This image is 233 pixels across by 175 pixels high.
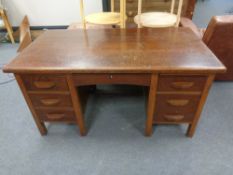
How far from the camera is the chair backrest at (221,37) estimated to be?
1394 mm

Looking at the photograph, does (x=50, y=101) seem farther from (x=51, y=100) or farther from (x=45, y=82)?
(x=45, y=82)

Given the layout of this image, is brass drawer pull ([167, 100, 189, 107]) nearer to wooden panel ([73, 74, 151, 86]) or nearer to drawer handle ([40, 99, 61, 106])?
wooden panel ([73, 74, 151, 86])

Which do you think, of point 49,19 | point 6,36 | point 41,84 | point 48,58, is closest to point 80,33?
point 48,58

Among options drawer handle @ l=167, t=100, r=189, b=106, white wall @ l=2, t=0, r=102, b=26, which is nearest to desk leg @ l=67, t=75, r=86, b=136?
drawer handle @ l=167, t=100, r=189, b=106

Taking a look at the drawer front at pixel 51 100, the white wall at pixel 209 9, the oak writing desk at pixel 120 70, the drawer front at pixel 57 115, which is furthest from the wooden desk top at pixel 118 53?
the white wall at pixel 209 9

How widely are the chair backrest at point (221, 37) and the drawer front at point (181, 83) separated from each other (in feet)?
2.26

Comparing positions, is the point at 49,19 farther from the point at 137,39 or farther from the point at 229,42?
the point at 229,42

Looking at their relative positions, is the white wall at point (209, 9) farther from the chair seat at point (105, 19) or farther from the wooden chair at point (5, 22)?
the wooden chair at point (5, 22)

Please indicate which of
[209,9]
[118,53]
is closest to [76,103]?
[118,53]

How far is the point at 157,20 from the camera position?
174cm

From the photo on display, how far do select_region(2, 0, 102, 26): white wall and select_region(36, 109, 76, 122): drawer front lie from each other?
2.18m

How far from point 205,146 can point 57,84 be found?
3.79 feet

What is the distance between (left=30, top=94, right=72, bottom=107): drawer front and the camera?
113 centimetres

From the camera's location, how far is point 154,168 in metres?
1.17
